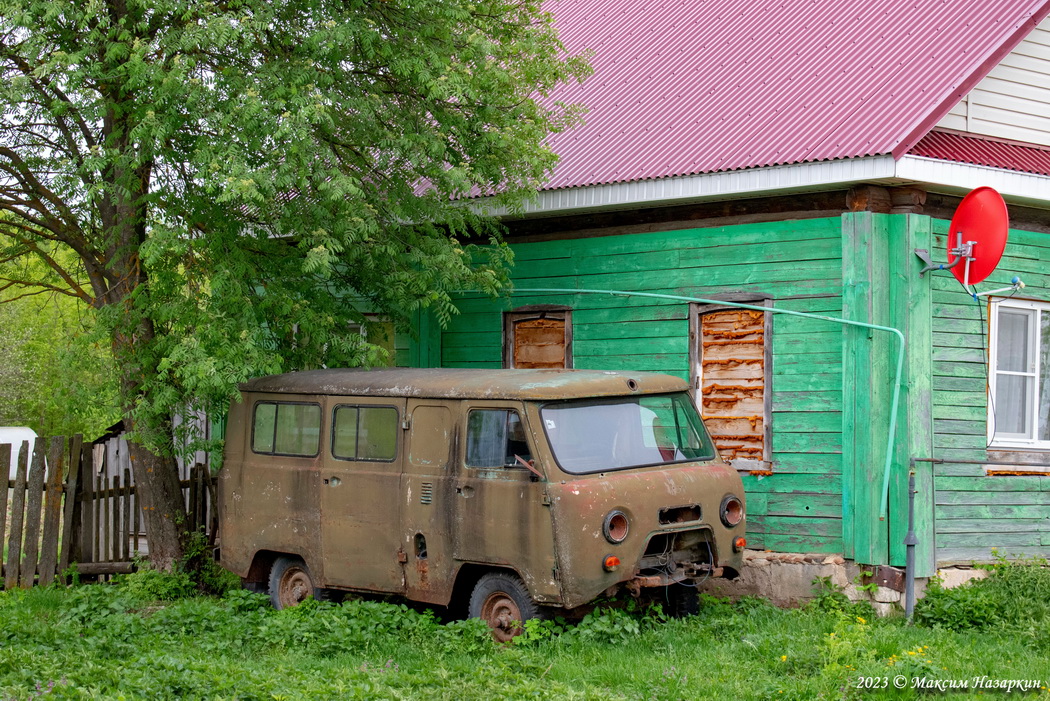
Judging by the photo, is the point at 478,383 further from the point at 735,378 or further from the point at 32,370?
the point at 32,370

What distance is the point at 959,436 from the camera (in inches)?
405

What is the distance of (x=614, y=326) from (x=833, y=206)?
8.35ft

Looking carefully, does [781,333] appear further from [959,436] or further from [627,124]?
[627,124]

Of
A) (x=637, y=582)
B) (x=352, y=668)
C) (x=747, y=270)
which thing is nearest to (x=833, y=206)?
(x=747, y=270)

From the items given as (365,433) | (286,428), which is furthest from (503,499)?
(286,428)

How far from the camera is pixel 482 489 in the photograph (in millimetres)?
8625

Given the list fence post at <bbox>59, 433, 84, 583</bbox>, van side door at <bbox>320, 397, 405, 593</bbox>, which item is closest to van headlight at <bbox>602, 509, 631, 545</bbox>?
van side door at <bbox>320, 397, 405, 593</bbox>

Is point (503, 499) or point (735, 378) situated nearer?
point (503, 499)

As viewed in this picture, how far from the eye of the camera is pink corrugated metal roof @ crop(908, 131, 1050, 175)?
32.7ft

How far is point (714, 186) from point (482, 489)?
12.0 feet

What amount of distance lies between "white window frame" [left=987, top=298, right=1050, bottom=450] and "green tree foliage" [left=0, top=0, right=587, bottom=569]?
4.34 meters

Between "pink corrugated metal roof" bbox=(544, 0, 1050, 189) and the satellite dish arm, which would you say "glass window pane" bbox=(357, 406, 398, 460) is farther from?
the satellite dish arm

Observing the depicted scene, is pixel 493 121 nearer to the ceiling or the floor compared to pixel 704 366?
nearer to the ceiling

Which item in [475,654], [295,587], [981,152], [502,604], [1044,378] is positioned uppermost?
[981,152]
